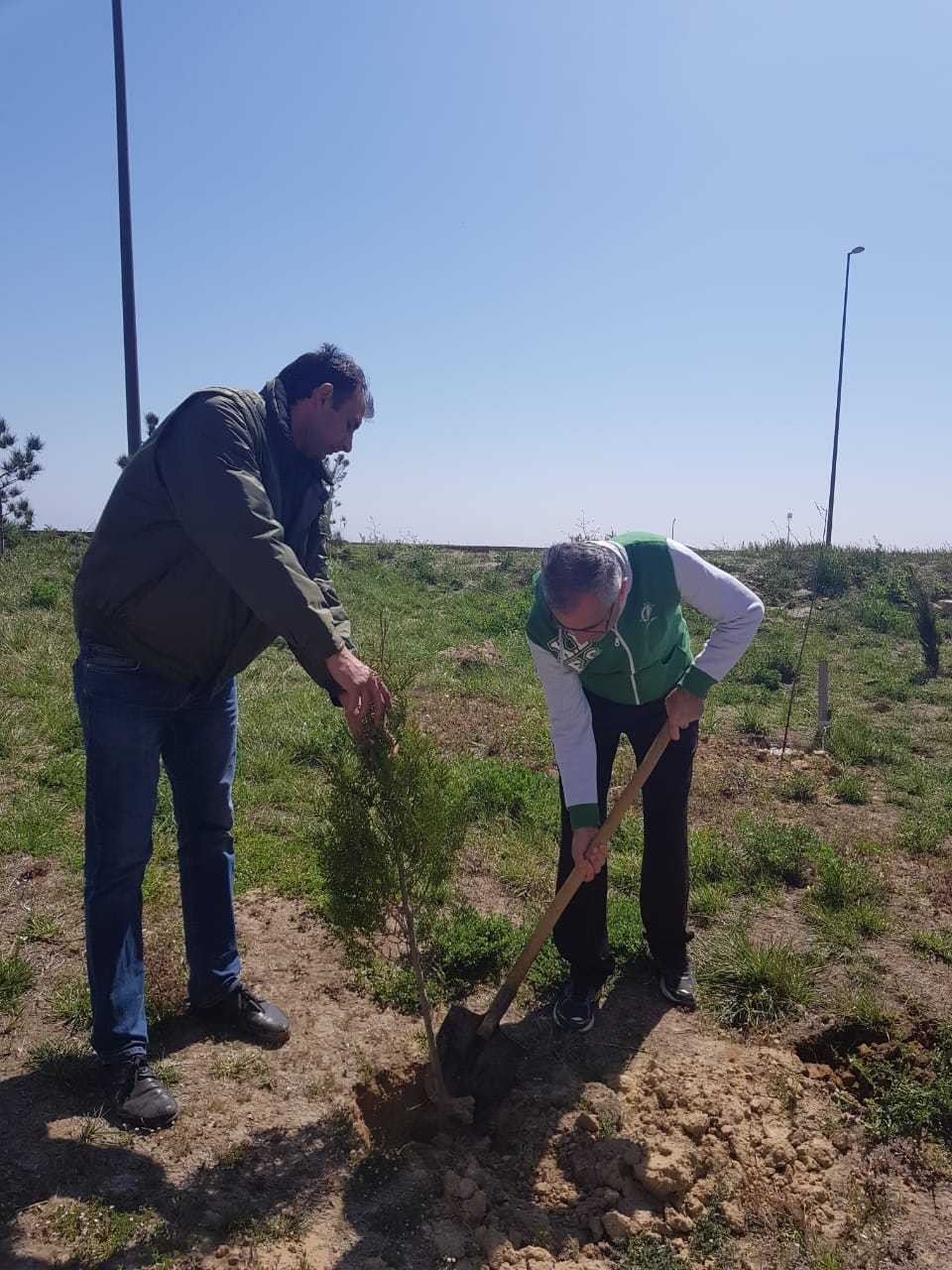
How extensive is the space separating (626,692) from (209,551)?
1705mm

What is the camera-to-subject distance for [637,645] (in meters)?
3.37

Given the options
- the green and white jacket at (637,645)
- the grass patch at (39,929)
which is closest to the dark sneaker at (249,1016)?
the grass patch at (39,929)

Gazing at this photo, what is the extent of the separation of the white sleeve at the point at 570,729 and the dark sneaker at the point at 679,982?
1.03 meters

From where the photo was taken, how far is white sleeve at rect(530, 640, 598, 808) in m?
3.39

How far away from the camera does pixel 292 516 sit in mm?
3197

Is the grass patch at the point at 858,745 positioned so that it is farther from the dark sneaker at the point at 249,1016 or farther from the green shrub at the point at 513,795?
the dark sneaker at the point at 249,1016

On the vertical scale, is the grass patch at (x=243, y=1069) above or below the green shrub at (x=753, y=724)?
below

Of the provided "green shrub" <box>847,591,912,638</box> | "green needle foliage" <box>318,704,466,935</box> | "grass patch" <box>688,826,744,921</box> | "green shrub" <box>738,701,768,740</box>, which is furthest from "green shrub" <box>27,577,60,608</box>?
"green shrub" <box>847,591,912,638</box>

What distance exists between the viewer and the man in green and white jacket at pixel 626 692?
10.1 feet

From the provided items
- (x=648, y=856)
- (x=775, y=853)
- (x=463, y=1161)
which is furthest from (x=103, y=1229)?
(x=775, y=853)

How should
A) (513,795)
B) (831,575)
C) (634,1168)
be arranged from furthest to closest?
(831,575) < (513,795) < (634,1168)

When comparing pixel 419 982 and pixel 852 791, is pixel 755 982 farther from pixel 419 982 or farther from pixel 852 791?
pixel 852 791

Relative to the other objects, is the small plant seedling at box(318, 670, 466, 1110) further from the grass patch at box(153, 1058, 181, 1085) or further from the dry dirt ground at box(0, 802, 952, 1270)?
the grass patch at box(153, 1058, 181, 1085)

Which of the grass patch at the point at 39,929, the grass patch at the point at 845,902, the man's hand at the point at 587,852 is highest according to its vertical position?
the man's hand at the point at 587,852
